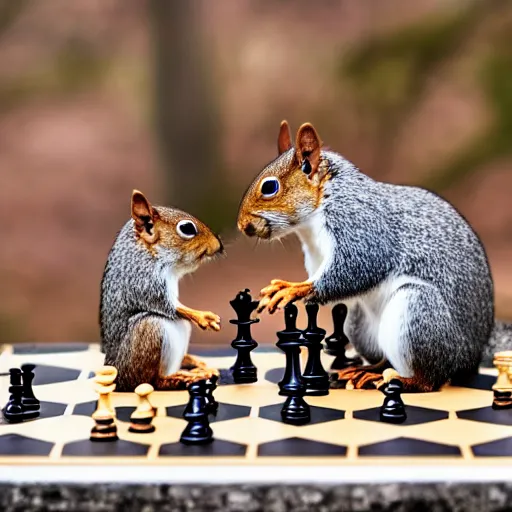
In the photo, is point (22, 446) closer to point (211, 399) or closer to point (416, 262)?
point (211, 399)

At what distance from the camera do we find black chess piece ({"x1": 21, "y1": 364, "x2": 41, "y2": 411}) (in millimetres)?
1810

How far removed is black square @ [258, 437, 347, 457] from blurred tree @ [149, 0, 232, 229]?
1.39 m

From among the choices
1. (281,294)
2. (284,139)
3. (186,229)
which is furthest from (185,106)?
(281,294)

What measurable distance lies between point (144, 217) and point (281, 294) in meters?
0.26

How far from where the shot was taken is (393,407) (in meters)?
1.72

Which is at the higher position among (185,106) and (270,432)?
(185,106)

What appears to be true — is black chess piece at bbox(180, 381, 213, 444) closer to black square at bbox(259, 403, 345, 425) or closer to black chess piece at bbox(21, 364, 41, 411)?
black square at bbox(259, 403, 345, 425)

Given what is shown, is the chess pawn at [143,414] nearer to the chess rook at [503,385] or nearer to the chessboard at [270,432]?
the chessboard at [270,432]

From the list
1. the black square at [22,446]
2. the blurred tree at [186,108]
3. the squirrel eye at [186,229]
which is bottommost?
the black square at [22,446]

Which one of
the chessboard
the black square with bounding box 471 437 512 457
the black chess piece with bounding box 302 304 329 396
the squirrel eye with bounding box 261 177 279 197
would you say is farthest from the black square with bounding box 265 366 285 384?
the black square with bounding box 471 437 512 457

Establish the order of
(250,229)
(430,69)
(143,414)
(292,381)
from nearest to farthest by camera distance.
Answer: (143,414), (292,381), (250,229), (430,69)

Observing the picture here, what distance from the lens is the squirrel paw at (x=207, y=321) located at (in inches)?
74.6

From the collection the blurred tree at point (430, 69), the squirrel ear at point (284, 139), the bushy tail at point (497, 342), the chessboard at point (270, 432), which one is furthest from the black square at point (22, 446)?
the blurred tree at point (430, 69)

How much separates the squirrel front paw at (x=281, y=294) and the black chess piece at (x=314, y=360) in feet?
0.09
